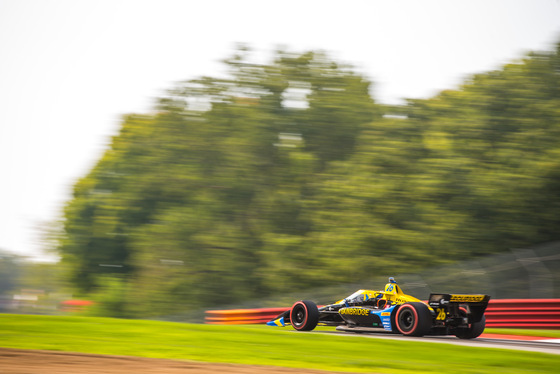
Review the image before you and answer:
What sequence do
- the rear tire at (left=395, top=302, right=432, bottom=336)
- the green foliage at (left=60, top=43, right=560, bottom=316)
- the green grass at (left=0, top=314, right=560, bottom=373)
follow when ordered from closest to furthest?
1. the green grass at (left=0, top=314, right=560, bottom=373)
2. the rear tire at (left=395, top=302, right=432, bottom=336)
3. the green foliage at (left=60, top=43, right=560, bottom=316)

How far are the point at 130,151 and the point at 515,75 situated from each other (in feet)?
60.1

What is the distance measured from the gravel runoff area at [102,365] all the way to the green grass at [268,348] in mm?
567

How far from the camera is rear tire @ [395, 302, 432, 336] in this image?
1175cm

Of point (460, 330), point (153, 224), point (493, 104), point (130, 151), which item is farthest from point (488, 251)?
point (130, 151)

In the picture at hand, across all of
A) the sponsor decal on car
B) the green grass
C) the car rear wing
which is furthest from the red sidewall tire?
the green grass

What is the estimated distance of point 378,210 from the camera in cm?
2420

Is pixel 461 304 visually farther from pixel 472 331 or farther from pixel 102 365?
pixel 102 365

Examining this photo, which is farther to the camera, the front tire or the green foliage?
the green foliage

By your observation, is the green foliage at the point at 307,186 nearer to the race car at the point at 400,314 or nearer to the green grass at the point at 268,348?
the race car at the point at 400,314

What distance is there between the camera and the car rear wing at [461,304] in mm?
12047

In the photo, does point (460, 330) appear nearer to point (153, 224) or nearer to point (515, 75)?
point (515, 75)

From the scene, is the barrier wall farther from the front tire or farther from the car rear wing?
the front tire

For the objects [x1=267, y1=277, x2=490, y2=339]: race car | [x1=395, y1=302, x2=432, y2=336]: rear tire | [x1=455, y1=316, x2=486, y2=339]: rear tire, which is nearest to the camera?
[x1=395, y1=302, x2=432, y2=336]: rear tire

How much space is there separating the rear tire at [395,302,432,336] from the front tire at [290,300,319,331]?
6.36ft
